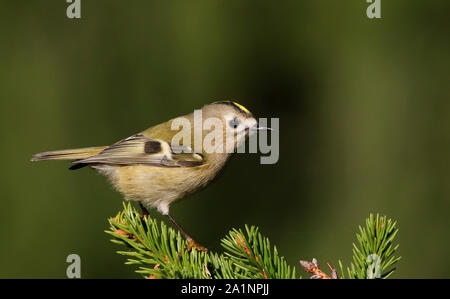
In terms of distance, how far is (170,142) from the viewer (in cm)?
213

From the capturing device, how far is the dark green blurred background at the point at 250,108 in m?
3.09

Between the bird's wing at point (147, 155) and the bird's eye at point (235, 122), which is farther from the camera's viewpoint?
the bird's eye at point (235, 122)

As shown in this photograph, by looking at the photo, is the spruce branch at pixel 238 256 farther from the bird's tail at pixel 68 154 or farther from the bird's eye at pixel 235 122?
the bird's eye at pixel 235 122

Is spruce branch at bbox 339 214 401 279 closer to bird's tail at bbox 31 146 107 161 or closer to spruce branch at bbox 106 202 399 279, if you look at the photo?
spruce branch at bbox 106 202 399 279

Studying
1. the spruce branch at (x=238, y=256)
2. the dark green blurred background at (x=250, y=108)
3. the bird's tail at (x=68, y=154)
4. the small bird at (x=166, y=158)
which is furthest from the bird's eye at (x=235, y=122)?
the dark green blurred background at (x=250, y=108)

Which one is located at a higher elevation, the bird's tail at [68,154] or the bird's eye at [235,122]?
the bird's eye at [235,122]

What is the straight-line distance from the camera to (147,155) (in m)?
2.08

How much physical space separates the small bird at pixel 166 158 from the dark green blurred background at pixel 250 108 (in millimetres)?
999

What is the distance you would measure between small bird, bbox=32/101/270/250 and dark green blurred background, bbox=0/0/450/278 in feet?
3.28

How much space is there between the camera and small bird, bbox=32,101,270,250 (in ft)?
6.64

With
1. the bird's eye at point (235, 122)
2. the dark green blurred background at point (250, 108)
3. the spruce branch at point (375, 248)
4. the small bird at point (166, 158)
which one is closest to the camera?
the spruce branch at point (375, 248)

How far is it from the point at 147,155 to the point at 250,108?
4.57ft

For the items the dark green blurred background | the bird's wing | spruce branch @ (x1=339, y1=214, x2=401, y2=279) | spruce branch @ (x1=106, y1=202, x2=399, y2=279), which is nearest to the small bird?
the bird's wing
